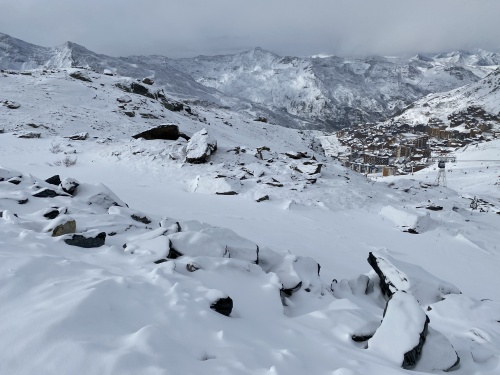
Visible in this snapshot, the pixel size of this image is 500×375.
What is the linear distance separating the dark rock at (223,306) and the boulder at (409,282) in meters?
3.73

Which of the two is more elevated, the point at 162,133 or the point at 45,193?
the point at 162,133

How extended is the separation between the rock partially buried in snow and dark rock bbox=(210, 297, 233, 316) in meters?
1.80

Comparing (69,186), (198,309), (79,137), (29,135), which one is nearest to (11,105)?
(29,135)

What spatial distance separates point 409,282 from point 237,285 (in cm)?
344

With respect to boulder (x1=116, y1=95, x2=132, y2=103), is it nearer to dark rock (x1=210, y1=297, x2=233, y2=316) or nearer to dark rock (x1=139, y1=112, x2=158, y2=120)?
dark rock (x1=139, y1=112, x2=158, y2=120)

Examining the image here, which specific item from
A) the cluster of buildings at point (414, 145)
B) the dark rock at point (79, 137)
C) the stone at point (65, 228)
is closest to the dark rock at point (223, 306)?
the stone at point (65, 228)

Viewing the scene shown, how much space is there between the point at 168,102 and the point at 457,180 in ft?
168

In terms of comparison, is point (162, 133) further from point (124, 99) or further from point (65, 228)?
point (65, 228)

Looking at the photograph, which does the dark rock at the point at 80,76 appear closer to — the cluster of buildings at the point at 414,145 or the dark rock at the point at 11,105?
the dark rock at the point at 11,105

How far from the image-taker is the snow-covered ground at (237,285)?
9.76 ft

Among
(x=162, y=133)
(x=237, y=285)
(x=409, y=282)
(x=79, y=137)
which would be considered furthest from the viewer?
(x=79, y=137)

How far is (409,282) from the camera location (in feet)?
20.2

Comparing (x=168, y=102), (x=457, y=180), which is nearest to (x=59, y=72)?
(x=168, y=102)

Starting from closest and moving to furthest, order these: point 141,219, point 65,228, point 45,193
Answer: point 65,228, point 141,219, point 45,193
